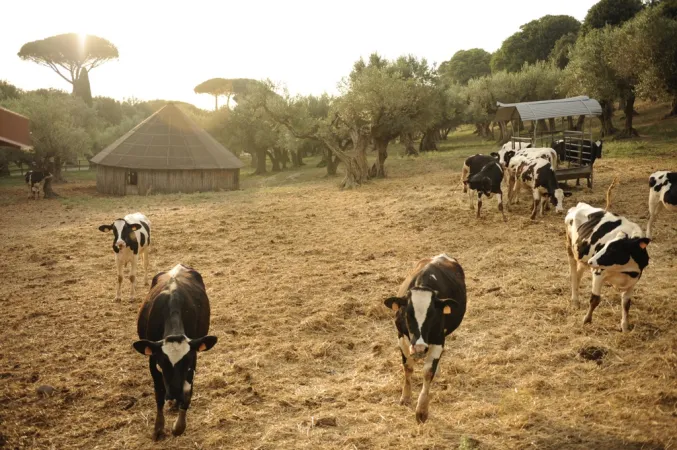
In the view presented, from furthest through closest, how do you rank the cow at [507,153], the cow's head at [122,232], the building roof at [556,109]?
1. the cow at [507,153]
2. the building roof at [556,109]
3. the cow's head at [122,232]

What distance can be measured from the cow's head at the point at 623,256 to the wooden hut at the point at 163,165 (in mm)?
30789

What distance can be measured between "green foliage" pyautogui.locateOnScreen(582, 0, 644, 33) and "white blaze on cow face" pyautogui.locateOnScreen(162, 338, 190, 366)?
62105 mm

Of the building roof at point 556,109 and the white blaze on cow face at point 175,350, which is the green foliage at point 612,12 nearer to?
the building roof at point 556,109

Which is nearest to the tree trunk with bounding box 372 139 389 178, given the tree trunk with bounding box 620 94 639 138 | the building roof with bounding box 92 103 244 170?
the building roof with bounding box 92 103 244 170

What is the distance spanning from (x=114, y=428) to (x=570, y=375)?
6097mm

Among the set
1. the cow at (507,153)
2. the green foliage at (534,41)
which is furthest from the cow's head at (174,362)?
the green foliage at (534,41)

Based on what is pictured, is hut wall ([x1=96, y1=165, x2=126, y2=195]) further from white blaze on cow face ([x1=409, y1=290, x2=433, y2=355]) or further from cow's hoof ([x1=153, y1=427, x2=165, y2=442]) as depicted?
white blaze on cow face ([x1=409, y1=290, x2=433, y2=355])

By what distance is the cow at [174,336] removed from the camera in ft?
18.3

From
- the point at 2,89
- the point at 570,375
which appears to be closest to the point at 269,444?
the point at 570,375

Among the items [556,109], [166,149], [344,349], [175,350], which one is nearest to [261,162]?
[166,149]

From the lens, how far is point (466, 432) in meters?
5.83

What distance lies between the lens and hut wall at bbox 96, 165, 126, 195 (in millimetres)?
35094

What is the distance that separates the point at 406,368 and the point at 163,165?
31.8 m

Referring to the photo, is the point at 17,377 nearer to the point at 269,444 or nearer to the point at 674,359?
the point at 269,444
